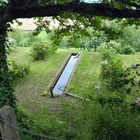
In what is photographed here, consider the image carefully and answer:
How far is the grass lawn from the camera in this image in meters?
9.30

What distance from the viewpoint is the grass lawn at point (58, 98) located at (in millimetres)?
9305

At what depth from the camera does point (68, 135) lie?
8914 millimetres

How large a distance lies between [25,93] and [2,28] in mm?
6332

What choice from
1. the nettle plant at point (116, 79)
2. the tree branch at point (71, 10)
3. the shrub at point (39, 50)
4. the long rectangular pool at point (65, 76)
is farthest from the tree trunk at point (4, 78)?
the shrub at point (39, 50)

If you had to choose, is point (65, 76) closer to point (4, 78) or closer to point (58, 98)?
point (58, 98)

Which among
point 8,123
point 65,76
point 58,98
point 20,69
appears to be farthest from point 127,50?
point 8,123

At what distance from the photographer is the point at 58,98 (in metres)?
13.9

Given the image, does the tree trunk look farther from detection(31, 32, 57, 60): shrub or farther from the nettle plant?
detection(31, 32, 57, 60): shrub

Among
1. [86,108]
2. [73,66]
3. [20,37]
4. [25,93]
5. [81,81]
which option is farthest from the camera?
[20,37]

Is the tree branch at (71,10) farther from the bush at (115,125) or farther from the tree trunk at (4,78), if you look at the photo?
the bush at (115,125)

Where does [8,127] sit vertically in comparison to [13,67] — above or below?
above

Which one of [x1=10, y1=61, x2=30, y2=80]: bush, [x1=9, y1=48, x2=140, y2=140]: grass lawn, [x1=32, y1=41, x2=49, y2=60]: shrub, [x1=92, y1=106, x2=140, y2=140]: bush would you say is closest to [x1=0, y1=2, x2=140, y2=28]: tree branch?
[x1=92, y1=106, x2=140, y2=140]: bush

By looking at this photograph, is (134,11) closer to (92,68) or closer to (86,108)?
(86,108)

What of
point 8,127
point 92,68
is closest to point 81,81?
point 92,68
